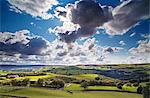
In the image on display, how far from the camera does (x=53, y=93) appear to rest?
405cm

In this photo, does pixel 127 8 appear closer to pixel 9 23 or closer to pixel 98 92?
pixel 98 92

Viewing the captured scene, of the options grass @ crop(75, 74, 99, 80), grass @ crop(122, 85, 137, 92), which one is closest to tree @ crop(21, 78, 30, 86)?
grass @ crop(75, 74, 99, 80)

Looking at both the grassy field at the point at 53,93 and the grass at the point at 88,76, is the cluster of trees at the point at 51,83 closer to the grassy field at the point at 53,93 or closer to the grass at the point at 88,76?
the grassy field at the point at 53,93

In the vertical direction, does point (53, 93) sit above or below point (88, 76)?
below

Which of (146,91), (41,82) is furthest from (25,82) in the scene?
(146,91)

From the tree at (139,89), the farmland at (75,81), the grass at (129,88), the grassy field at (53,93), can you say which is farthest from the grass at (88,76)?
the tree at (139,89)

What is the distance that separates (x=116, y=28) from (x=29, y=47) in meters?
0.87

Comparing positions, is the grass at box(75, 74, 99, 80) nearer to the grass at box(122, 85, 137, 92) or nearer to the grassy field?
the grassy field

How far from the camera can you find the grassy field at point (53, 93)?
4020 millimetres

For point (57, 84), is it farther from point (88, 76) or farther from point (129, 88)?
point (129, 88)

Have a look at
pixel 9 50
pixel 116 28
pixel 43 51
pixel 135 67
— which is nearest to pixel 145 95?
pixel 135 67

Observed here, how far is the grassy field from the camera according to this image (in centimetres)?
402

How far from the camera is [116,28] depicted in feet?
13.8

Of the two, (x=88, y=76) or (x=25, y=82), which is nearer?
(x=25, y=82)
